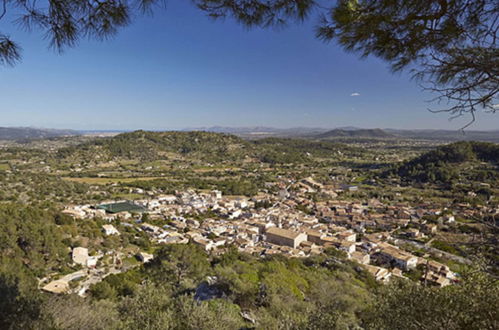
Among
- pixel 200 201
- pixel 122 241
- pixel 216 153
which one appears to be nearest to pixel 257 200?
pixel 200 201

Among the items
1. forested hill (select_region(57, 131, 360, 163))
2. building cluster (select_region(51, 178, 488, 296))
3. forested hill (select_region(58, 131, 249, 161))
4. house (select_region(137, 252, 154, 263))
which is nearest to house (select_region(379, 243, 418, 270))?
building cluster (select_region(51, 178, 488, 296))

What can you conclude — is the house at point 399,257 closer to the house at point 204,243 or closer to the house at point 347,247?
the house at point 347,247

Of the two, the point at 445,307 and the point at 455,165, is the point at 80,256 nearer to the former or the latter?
the point at 445,307

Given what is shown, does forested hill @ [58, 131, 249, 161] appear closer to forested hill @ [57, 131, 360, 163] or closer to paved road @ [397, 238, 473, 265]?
forested hill @ [57, 131, 360, 163]

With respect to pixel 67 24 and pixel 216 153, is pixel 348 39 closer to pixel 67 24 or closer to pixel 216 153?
pixel 67 24

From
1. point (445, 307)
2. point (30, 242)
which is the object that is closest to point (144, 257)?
point (30, 242)

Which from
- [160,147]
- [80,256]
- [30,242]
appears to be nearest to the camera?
[30,242]
